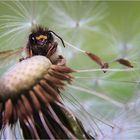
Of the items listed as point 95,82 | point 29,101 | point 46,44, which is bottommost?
point 95,82

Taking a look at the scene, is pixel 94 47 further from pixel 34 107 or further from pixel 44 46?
pixel 34 107

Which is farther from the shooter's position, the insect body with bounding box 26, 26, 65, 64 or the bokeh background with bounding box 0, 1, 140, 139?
the bokeh background with bounding box 0, 1, 140, 139

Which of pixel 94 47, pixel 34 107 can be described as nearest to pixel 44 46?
pixel 34 107

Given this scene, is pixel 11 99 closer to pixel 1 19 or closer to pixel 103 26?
pixel 1 19

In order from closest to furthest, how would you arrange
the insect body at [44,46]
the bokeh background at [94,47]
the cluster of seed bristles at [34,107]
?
1. the cluster of seed bristles at [34,107]
2. the insect body at [44,46]
3. the bokeh background at [94,47]

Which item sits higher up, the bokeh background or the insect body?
the insect body

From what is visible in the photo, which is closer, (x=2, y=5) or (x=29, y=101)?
(x=29, y=101)

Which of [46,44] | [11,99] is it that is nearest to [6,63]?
[46,44]

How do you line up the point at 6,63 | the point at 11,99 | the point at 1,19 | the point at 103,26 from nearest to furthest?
the point at 11,99
the point at 6,63
the point at 1,19
the point at 103,26

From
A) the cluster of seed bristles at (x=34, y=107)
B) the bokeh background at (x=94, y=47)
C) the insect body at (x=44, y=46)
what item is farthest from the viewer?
the bokeh background at (x=94, y=47)
